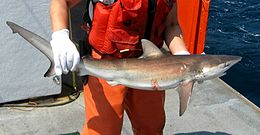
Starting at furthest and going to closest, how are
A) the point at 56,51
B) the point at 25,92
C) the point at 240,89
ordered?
the point at 240,89
the point at 25,92
the point at 56,51

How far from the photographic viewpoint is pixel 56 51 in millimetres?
2842

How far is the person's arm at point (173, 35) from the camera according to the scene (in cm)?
327

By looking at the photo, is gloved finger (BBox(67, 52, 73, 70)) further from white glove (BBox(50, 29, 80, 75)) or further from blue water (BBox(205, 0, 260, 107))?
blue water (BBox(205, 0, 260, 107))

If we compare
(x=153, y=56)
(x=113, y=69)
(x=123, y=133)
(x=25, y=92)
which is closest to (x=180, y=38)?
(x=153, y=56)

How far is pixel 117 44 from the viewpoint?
3107mm

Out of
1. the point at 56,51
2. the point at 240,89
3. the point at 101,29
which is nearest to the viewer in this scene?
the point at 56,51

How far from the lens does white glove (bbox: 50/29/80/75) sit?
2.82 m

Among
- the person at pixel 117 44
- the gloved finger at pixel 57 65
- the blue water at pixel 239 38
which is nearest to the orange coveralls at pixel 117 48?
the person at pixel 117 44

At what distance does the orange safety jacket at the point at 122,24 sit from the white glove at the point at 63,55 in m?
0.30

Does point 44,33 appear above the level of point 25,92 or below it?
above

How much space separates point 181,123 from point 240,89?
4505 millimetres

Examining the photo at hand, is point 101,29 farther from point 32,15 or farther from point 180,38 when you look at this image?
point 32,15

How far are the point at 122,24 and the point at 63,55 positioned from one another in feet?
1.54

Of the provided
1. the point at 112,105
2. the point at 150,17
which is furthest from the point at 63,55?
the point at 150,17
